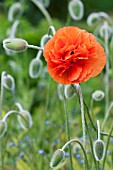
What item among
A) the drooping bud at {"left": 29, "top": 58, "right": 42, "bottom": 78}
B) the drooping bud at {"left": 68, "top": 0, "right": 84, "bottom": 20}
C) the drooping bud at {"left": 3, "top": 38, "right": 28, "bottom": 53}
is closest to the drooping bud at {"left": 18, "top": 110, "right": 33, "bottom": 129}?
the drooping bud at {"left": 29, "top": 58, "right": 42, "bottom": 78}

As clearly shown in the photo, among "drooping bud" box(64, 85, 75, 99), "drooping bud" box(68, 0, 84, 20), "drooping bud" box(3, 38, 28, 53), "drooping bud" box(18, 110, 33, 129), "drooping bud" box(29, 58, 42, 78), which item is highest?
"drooping bud" box(68, 0, 84, 20)

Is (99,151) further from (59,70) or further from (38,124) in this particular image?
(38,124)

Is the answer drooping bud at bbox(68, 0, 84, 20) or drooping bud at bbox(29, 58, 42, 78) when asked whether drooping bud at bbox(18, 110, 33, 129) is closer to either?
drooping bud at bbox(29, 58, 42, 78)

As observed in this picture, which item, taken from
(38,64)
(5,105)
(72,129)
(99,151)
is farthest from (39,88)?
(99,151)

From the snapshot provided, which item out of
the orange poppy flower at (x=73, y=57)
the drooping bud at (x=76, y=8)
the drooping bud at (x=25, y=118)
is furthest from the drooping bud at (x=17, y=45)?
the drooping bud at (x=76, y=8)

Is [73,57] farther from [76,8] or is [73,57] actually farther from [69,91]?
[76,8]

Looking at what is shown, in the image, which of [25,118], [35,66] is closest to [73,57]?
[25,118]

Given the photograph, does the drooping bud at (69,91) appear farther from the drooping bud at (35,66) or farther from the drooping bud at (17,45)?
the drooping bud at (35,66)

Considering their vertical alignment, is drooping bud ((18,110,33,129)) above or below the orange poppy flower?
below
